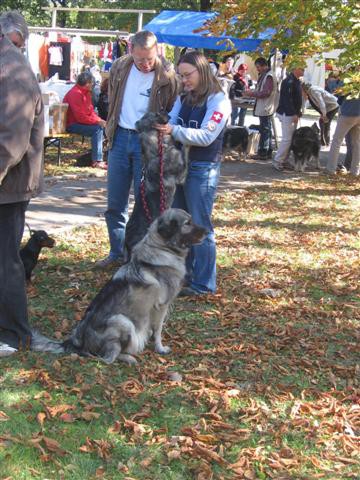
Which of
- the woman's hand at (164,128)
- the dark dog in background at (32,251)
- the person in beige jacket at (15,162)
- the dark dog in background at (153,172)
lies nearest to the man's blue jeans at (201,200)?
the dark dog in background at (153,172)

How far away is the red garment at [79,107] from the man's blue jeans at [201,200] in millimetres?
7091

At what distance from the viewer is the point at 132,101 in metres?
5.88

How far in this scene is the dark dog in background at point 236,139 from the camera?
47.6ft

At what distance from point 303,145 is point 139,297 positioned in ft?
33.8

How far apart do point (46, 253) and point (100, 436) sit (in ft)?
12.8

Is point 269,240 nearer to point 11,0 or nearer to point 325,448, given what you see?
point 325,448

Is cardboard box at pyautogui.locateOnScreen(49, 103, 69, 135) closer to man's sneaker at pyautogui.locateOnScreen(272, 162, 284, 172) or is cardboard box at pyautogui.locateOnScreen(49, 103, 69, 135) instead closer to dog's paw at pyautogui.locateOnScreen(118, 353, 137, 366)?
man's sneaker at pyautogui.locateOnScreen(272, 162, 284, 172)

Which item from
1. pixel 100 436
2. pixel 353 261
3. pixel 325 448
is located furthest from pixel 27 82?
pixel 353 261

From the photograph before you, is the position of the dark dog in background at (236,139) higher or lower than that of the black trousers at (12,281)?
higher

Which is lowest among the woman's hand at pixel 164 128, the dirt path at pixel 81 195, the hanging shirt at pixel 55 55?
the dirt path at pixel 81 195

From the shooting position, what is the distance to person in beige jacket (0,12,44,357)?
3.67m

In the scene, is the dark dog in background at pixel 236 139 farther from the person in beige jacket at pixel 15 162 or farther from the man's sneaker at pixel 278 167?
the person in beige jacket at pixel 15 162

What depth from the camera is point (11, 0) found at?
33.1 meters

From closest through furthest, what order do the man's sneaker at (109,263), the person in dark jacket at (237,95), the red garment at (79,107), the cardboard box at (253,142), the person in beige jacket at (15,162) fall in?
the person in beige jacket at (15,162) < the man's sneaker at (109,263) < the red garment at (79,107) < the cardboard box at (253,142) < the person in dark jacket at (237,95)
